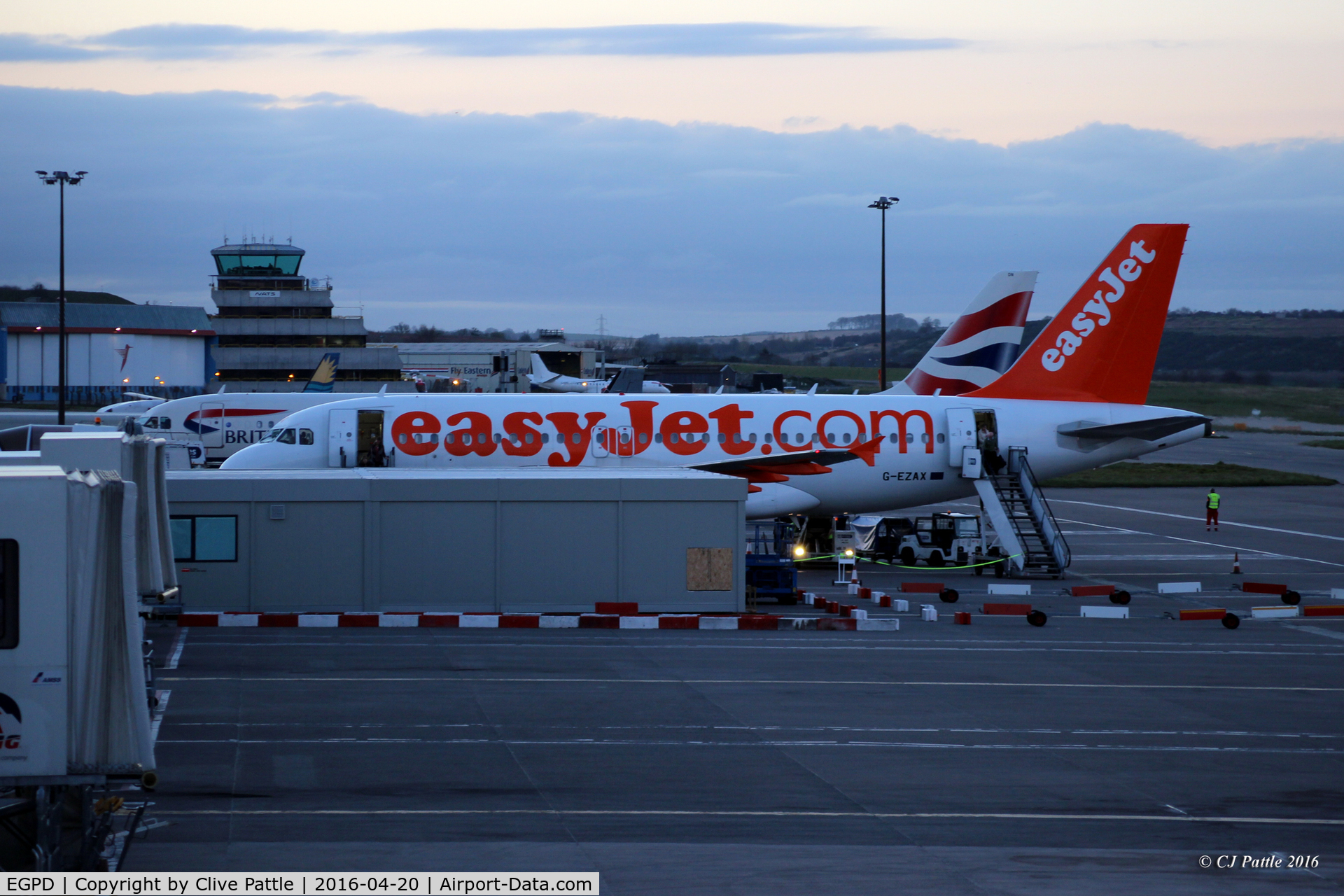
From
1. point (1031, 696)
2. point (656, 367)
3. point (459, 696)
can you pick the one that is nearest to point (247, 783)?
point (459, 696)

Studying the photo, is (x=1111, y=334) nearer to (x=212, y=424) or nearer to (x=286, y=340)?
(x=212, y=424)

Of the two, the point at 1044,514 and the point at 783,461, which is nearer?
the point at 783,461

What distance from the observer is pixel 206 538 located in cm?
2891

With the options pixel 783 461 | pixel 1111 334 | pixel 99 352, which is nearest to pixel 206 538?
pixel 783 461

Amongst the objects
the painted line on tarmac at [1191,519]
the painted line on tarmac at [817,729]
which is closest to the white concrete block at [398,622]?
the painted line on tarmac at [817,729]

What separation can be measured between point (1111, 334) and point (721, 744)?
28.7 meters

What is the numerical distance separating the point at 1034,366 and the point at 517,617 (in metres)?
21.8

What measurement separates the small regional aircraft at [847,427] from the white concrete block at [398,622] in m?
10.9

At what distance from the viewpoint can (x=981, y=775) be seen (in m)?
16.9

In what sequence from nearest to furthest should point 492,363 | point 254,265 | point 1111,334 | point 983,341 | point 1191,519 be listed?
point 1111,334
point 1191,519
point 983,341
point 254,265
point 492,363

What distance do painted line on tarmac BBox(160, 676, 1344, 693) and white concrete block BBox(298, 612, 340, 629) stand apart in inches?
219

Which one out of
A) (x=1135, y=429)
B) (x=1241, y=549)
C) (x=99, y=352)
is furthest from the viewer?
(x=99, y=352)

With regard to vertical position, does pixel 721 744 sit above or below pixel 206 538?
below

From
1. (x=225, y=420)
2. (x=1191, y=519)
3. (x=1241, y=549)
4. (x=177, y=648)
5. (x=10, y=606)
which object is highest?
(x=225, y=420)
